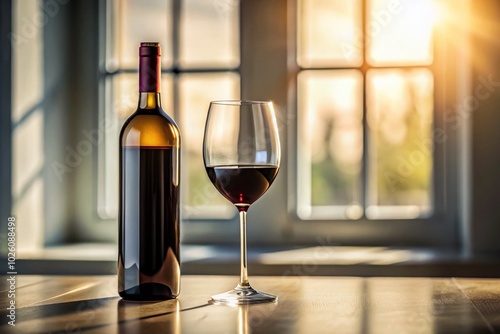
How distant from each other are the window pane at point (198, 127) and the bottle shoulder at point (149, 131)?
4.22 feet

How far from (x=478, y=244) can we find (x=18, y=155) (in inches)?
46.5

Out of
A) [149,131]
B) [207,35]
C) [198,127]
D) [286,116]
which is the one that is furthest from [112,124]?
[149,131]

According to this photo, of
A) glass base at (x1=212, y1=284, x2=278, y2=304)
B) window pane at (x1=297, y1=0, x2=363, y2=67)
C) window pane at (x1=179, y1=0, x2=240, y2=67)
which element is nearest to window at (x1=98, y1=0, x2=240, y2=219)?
window pane at (x1=179, y1=0, x2=240, y2=67)

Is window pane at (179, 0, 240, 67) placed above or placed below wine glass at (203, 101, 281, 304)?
above

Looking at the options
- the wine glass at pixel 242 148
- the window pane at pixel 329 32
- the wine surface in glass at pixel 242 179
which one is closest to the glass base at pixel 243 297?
the wine glass at pixel 242 148

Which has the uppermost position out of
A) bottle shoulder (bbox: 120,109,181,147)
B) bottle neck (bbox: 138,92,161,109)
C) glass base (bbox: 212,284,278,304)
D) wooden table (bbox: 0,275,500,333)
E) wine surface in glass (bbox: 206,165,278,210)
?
bottle neck (bbox: 138,92,161,109)

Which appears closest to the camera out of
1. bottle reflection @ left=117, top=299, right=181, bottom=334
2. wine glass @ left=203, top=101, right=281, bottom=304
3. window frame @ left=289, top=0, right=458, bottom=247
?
bottle reflection @ left=117, top=299, right=181, bottom=334

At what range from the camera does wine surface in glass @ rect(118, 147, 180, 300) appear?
89cm

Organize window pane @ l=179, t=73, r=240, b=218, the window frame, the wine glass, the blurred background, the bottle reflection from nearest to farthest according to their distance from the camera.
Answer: the bottle reflection, the wine glass, the blurred background, the window frame, window pane @ l=179, t=73, r=240, b=218

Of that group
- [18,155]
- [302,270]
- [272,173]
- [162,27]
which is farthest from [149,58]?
[162,27]

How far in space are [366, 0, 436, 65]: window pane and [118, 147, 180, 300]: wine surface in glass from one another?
1339mm

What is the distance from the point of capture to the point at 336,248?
2094mm

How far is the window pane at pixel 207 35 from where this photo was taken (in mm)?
2207

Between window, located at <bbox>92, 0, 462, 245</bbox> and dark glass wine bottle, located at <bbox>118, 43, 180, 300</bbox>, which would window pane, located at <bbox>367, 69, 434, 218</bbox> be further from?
dark glass wine bottle, located at <bbox>118, 43, 180, 300</bbox>
